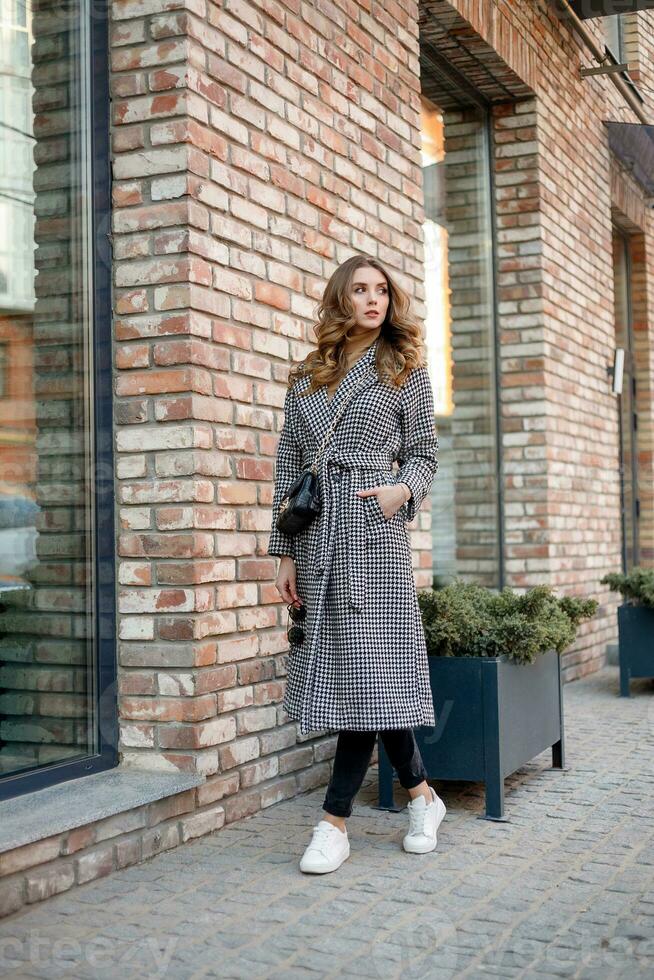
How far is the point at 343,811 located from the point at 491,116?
5.02 metres

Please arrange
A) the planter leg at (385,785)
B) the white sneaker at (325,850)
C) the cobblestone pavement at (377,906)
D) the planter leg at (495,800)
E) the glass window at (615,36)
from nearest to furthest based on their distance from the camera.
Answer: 1. the cobblestone pavement at (377,906)
2. the white sneaker at (325,850)
3. the planter leg at (495,800)
4. the planter leg at (385,785)
5. the glass window at (615,36)

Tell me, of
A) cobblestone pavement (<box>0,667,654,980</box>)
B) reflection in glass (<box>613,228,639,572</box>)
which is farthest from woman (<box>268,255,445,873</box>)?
reflection in glass (<box>613,228,639,572</box>)

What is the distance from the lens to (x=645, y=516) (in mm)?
10391

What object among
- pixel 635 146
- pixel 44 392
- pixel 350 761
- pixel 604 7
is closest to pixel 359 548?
pixel 350 761

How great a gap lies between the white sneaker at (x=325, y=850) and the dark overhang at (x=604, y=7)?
5693 millimetres

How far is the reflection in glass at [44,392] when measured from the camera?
11.2 ft

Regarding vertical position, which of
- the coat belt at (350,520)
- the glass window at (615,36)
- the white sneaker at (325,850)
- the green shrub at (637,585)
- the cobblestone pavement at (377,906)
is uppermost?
the glass window at (615,36)

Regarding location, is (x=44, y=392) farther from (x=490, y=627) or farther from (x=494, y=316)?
(x=494, y=316)

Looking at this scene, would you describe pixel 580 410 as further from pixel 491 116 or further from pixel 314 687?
pixel 314 687

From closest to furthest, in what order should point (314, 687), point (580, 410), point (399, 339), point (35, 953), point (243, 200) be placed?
1. point (35, 953)
2. point (314, 687)
3. point (399, 339)
4. point (243, 200)
5. point (580, 410)

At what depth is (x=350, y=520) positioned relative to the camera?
11.0ft

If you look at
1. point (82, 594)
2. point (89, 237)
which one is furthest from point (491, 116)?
point (82, 594)

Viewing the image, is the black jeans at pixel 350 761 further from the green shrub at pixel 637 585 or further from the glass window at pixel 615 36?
the glass window at pixel 615 36

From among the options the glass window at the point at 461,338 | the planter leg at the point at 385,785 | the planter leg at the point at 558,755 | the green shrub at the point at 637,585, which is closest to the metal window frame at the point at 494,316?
the glass window at the point at 461,338
